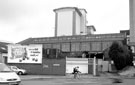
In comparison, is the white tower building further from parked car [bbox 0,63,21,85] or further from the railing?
parked car [bbox 0,63,21,85]

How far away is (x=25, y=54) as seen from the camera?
41281mm

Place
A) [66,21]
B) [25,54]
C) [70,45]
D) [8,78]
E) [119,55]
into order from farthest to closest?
[66,21] → [70,45] → [119,55] → [25,54] → [8,78]

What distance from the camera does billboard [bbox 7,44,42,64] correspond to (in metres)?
41.0

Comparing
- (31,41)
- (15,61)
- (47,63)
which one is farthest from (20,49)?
(31,41)

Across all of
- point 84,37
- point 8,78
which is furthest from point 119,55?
point 8,78

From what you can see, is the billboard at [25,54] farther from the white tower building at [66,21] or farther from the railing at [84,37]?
the white tower building at [66,21]

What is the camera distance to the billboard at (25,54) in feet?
134

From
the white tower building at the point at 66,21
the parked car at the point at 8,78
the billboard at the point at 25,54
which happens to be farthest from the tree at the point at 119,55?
the white tower building at the point at 66,21

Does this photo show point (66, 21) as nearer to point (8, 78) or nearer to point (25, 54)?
point (25, 54)

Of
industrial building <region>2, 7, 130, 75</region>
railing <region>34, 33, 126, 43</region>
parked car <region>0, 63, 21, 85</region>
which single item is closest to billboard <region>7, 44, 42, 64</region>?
industrial building <region>2, 7, 130, 75</region>

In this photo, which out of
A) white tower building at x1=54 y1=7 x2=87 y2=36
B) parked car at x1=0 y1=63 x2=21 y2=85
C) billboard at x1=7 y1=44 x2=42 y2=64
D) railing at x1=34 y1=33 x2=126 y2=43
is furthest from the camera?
white tower building at x1=54 y1=7 x2=87 y2=36

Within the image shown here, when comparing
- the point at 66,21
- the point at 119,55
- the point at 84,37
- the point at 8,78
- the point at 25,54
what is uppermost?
the point at 66,21

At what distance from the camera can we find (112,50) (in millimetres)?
52281

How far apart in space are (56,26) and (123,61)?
63.1 meters
